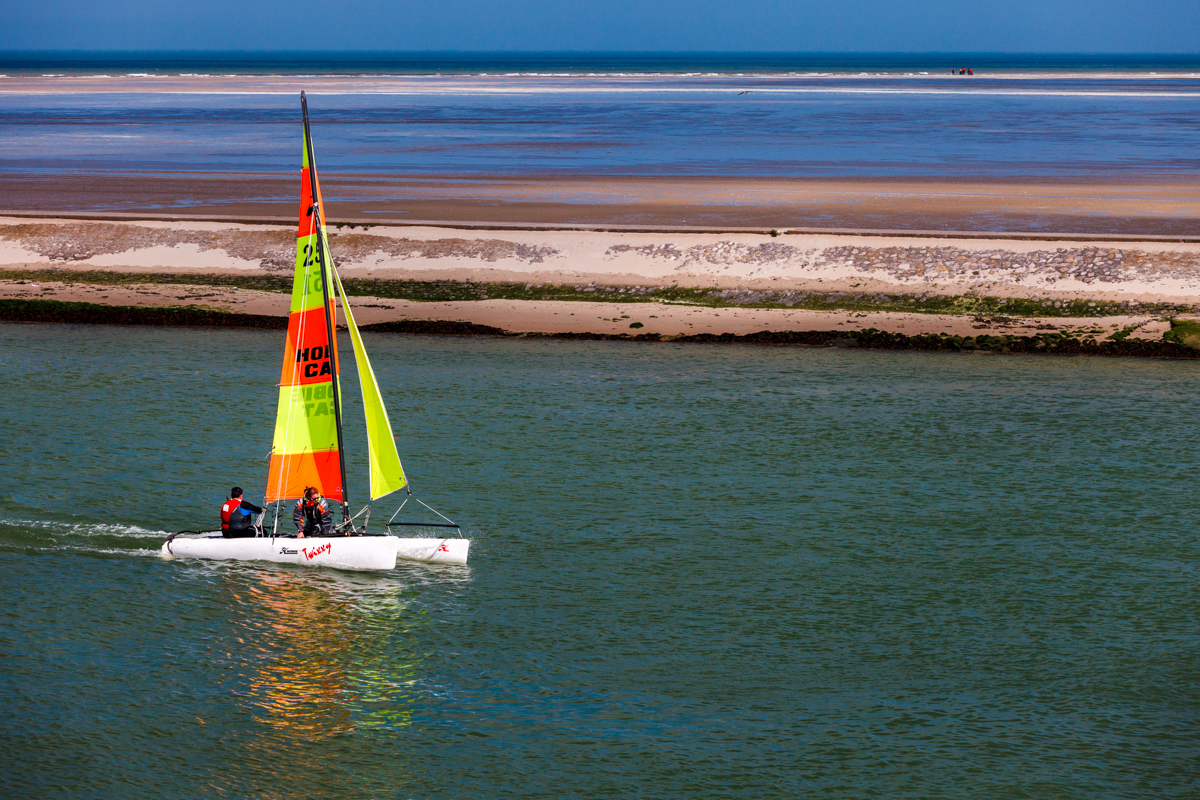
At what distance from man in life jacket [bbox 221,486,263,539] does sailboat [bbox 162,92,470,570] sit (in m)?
0.22

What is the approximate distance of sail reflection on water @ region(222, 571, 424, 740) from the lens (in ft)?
72.0

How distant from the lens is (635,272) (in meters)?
59.7

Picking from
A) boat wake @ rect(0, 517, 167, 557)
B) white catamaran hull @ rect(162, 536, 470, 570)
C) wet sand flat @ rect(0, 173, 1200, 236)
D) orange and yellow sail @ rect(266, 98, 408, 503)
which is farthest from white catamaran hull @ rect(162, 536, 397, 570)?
wet sand flat @ rect(0, 173, 1200, 236)

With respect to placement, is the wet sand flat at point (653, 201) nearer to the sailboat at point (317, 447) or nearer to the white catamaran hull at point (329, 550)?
the sailboat at point (317, 447)

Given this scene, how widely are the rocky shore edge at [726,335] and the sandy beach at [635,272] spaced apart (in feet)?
2.28

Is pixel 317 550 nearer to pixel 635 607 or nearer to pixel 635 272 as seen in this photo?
pixel 635 607

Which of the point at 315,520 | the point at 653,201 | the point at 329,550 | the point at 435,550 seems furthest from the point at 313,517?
the point at 653,201

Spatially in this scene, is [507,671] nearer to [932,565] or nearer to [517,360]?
[932,565]

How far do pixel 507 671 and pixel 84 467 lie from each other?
16568mm

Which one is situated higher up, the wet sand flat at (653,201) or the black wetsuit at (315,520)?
the wet sand flat at (653,201)

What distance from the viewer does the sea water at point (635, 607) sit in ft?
67.6

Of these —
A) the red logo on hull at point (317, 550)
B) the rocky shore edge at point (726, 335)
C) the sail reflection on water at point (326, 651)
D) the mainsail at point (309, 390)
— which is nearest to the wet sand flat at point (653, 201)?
the rocky shore edge at point (726, 335)

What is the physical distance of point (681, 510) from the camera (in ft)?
106

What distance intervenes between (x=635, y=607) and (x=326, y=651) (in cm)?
611
